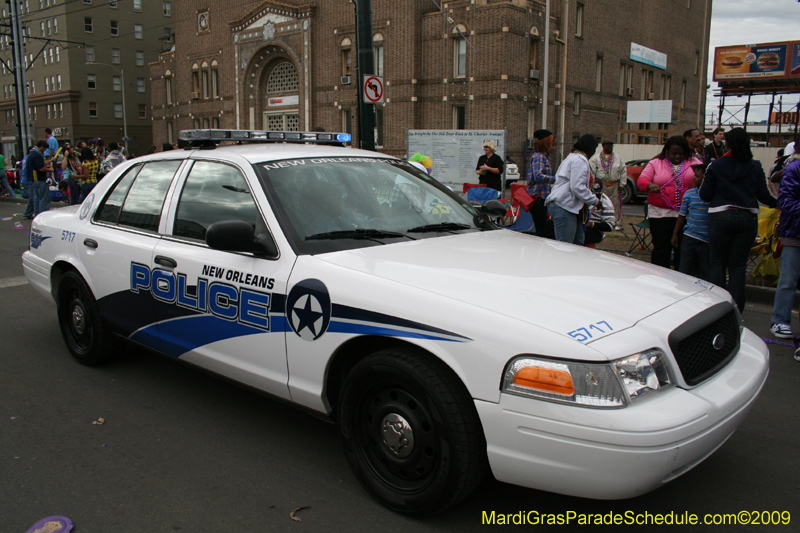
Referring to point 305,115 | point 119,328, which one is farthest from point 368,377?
point 305,115

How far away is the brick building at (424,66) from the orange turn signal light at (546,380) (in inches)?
859

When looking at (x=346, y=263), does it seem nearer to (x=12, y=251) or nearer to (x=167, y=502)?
(x=167, y=502)

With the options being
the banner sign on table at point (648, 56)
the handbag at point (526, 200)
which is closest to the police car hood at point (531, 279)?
the handbag at point (526, 200)

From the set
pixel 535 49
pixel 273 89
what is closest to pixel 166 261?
pixel 535 49

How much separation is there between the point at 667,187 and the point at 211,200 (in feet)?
17.2

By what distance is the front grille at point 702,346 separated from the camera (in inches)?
100

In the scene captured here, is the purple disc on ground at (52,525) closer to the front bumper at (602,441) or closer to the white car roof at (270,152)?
the front bumper at (602,441)

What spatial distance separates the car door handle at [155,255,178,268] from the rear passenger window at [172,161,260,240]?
0.56 ft

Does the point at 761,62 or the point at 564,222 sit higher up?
the point at 761,62

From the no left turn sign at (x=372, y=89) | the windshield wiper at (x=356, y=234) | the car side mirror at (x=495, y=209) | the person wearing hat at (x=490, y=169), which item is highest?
the no left turn sign at (x=372, y=89)

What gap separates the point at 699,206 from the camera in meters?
6.12

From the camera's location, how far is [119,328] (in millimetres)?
4328

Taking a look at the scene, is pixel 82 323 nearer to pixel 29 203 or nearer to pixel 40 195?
pixel 40 195

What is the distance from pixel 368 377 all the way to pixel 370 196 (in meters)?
1.31
